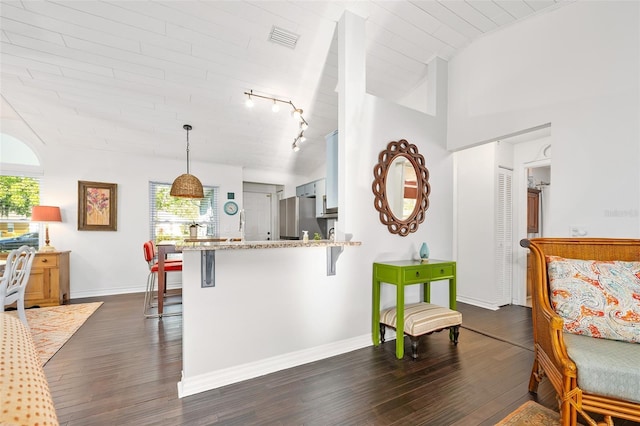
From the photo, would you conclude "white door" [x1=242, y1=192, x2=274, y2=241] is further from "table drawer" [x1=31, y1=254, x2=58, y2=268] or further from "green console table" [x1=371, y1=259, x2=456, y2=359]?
"green console table" [x1=371, y1=259, x2=456, y2=359]

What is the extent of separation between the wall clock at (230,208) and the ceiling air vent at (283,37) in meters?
3.48

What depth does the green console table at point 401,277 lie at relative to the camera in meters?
2.48

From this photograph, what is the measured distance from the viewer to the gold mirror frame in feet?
9.43

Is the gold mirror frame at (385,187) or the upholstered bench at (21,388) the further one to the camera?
the gold mirror frame at (385,187)

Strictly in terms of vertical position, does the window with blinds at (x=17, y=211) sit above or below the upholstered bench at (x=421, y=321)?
above

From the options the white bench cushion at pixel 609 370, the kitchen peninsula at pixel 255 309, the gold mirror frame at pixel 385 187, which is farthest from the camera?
the gold mirror frame at pixel 385 187

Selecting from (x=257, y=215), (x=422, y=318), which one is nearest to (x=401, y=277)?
(x=422, y=318)

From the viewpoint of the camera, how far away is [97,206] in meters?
4.64

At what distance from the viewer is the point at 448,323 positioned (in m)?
2.62

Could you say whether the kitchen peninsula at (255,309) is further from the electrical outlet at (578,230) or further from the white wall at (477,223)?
the white wall at (477,223)

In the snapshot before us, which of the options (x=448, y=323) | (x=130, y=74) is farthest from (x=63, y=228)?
(x=448, y=323)

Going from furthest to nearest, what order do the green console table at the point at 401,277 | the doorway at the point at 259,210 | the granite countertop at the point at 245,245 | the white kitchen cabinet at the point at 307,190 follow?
the doorway at the point at 259,210 → the white kitchen cabinet at the point at 307,190 → the green console table at the point at 401,277 → the granite countertop at the point at 245,245

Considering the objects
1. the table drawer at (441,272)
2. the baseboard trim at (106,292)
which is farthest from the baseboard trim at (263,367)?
the baseboard trim at (106,292)

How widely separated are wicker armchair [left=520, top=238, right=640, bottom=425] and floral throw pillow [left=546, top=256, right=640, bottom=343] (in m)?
0.08
